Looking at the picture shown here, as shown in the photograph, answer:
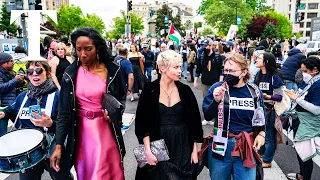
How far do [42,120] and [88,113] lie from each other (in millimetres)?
496

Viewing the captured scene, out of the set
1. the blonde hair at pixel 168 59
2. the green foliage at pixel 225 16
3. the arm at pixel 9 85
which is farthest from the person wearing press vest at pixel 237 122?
the green foliage at pixel 225 16

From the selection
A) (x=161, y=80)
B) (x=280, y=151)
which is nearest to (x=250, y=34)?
(x=280, y=151)

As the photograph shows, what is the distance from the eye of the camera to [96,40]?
9.62 feet

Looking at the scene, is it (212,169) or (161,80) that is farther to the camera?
(212,169)

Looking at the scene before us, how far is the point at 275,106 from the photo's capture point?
4.56m

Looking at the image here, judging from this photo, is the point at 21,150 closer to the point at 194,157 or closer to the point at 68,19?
the point at 194,157

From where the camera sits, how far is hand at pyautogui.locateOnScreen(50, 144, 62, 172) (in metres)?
2.98

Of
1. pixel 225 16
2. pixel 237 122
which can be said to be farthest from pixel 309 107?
pixel 225 16

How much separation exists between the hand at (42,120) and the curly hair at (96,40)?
67 cm

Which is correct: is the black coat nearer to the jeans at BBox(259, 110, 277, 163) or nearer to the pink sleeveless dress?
the pink sleeveless dress

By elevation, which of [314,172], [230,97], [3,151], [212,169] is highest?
[230,97]

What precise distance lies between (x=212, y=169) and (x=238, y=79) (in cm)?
99

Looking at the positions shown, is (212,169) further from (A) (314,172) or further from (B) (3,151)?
(A) (314,172)

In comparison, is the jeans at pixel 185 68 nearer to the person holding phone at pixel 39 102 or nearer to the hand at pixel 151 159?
the person holding phone at pixel 39 102
